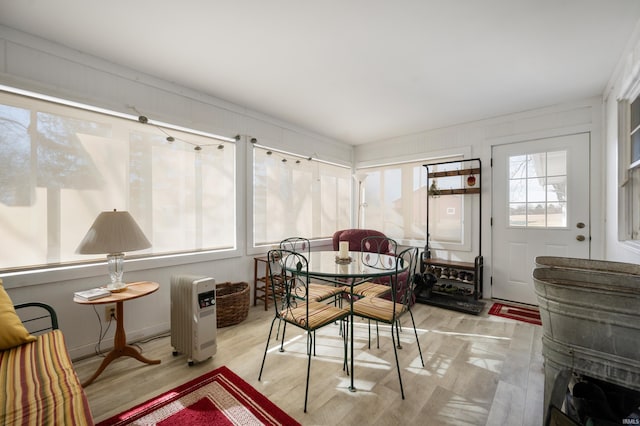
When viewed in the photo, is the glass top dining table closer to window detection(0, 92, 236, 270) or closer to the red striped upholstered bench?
the red striped upholstered bench

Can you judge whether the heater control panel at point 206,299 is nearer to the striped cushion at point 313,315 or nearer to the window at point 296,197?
the striped cushion at point 313,315

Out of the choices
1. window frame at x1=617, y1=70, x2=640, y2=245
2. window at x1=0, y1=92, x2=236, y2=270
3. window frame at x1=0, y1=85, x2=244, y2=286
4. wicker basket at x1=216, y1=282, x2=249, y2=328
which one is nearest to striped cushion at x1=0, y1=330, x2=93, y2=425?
window frame at x1=0, y1=85, x2=244, y2=286

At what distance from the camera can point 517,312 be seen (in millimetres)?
3342

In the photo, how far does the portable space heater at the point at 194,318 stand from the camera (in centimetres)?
218

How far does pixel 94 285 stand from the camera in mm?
2361

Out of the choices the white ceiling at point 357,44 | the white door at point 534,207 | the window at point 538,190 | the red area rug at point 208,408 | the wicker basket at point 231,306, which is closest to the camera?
the red area rug at point 208,408

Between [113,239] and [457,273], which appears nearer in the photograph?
[113,239]

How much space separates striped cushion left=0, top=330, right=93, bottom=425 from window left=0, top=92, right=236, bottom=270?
983 mm

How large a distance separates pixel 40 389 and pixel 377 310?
1.81 metres

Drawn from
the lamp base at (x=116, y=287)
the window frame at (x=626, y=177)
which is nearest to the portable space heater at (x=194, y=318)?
the lamp base at (x=116, y=287)

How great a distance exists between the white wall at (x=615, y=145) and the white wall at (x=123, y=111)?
11.3 feet

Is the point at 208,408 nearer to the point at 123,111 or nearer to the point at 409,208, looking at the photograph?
the point at 123,111

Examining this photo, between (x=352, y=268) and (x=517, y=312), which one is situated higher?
(x=352, y=268)

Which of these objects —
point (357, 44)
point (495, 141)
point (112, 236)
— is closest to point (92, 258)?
point (112, 236)
